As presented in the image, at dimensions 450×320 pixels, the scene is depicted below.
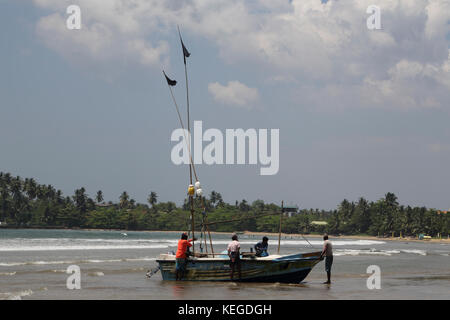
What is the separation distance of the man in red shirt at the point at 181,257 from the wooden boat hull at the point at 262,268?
239 mm

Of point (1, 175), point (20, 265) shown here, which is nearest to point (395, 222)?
point (1, 175)

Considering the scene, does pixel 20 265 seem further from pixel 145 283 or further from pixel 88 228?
pixel 88 228

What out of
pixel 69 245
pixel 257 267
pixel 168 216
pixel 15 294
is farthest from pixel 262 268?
pixel 168 216

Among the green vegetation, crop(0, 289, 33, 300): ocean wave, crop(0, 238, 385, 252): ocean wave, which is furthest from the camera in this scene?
the green vegetation

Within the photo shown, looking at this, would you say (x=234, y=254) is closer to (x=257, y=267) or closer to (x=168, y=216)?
(x=257, y=267)

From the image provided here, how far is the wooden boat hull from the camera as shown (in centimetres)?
1792

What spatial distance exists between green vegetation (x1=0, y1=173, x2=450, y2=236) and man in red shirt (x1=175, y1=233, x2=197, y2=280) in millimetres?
121670

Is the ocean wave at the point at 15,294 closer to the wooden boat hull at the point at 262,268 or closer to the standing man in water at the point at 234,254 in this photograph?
the wooden boat hull at the point at 262,268

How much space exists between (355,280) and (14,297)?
11.6 meters

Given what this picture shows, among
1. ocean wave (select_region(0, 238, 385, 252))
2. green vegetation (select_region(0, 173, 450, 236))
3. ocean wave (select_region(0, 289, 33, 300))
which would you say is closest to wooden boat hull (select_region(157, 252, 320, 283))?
ocean wave (select_region(0, 289, 33, 300))

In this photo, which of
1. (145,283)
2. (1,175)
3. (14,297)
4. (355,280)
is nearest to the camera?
(14,297)

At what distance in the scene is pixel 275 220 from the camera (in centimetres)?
18488

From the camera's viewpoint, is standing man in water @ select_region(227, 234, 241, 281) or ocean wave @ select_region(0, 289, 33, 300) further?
standing man in water @ select_region(227, 234, 241, 281)

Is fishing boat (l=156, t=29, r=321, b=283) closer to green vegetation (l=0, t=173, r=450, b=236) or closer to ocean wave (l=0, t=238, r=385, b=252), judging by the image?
ocean wave (l=0, t=238, r=385, b=252)
